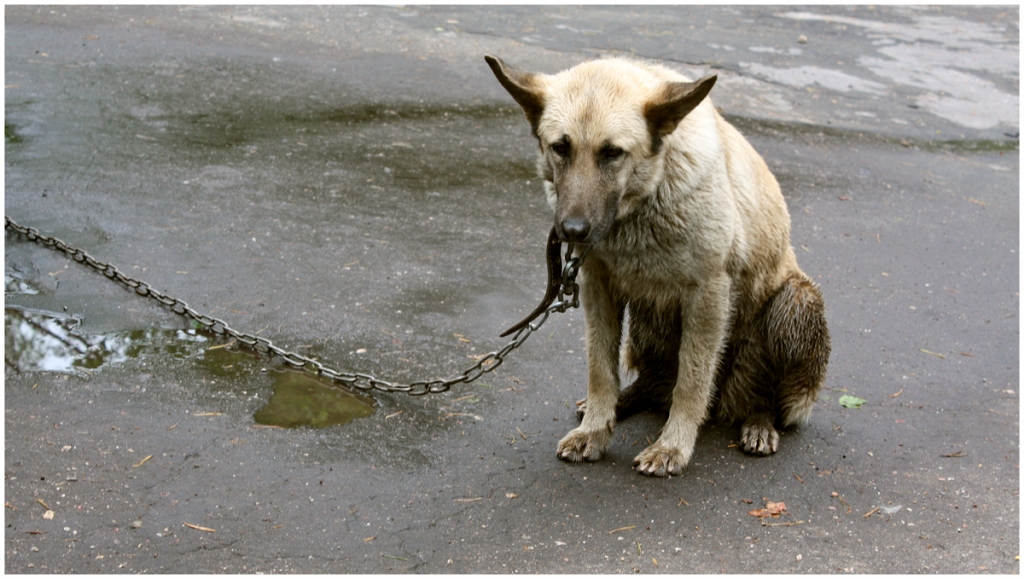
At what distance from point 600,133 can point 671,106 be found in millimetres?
323

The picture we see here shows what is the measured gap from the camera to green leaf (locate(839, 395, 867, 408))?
16.3ft

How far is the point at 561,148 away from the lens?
12.1 ft

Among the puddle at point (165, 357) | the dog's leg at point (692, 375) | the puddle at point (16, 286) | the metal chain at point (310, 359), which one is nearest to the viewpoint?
the dog's leg at point (692, 375)

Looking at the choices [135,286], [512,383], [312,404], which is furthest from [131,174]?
[512,383]

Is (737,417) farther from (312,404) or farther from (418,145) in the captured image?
(418,145)

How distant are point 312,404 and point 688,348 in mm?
2054

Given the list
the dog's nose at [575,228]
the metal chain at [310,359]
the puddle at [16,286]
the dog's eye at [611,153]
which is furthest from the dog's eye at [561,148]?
the puddle at [16,286]

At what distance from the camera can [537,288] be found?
6137 millimetres

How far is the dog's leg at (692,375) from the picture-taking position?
13.5 feet

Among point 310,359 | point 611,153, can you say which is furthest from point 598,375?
point 310,359

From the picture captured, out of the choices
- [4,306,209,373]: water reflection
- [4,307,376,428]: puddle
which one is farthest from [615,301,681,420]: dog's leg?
[4,306,209,373]: water reflection

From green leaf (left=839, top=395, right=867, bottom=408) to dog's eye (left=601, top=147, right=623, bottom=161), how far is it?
231 cm

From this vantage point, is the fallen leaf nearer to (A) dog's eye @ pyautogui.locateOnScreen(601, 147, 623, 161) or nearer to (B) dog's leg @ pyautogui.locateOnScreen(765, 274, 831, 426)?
(B) dog's leg @ pyautogui.locateOnScreen(765, 274, 831, 426)

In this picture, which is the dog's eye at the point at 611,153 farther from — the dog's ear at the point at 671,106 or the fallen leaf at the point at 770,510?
the fallen leaf at the point at 770,510
